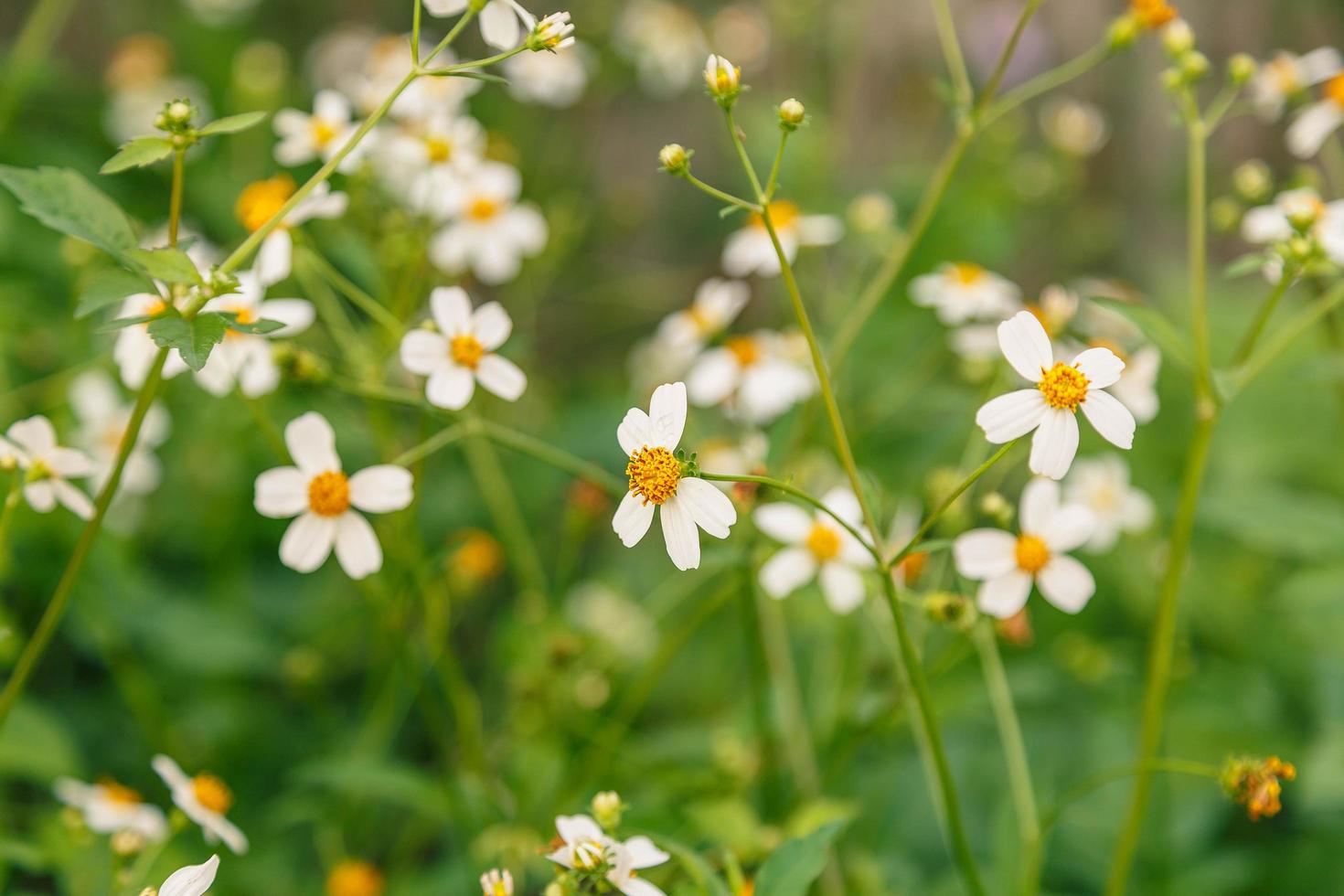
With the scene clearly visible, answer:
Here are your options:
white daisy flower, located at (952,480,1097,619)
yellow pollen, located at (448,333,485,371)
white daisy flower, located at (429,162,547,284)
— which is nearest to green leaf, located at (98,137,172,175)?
yellow pollen, located at (448,333,485,371)

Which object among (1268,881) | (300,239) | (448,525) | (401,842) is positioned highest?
(448,525)

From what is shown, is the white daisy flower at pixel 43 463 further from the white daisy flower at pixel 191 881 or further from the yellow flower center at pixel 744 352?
the yellow flower center at pixel 744 352

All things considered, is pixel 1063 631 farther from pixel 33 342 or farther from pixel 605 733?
pixel 33 342

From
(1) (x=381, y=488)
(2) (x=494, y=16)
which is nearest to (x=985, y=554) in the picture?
(1) (x=381, y=488)

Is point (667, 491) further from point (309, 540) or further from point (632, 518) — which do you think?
point (309, 540)

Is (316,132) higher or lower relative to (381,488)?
higher

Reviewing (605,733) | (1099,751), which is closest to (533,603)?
(605,733)
